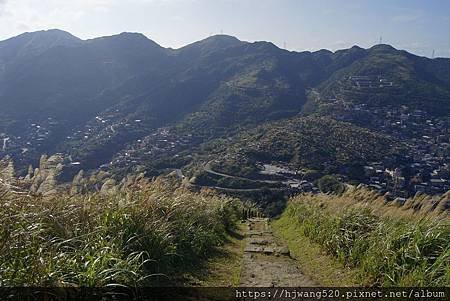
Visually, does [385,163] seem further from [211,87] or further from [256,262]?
[211,87]

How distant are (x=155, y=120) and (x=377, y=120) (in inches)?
1942

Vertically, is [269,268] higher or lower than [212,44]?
lower

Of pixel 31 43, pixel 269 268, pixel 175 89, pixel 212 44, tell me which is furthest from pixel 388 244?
pixel 31 43

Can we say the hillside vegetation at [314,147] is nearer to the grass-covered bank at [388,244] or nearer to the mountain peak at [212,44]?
the grass-covered bank at [388,244]

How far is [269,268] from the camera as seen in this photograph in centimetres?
654

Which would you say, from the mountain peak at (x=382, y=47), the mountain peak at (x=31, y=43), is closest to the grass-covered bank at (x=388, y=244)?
the mountain peak at (x=382, y=47)

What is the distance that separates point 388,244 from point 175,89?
399 ft

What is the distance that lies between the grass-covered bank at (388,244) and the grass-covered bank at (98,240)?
2.32 meters

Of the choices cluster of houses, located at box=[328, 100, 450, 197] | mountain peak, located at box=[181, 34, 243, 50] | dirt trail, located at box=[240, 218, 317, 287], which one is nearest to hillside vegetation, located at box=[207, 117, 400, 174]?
cluster of houses, located at box=[328, 100, 450, 197]

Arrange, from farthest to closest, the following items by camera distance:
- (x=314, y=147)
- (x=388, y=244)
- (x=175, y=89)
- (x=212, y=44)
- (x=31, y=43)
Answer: (x=212, y=44) < (x=31, y=43) < (x=175, y=89) < (x=314, y=147) < (x=388, y=244)

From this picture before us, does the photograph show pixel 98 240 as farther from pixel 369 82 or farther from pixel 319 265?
pixel 369 82

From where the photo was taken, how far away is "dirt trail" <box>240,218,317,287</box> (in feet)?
18.4

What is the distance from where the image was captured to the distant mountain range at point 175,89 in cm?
8388

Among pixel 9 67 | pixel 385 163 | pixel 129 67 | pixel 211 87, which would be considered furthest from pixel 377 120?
pixel 9 67
